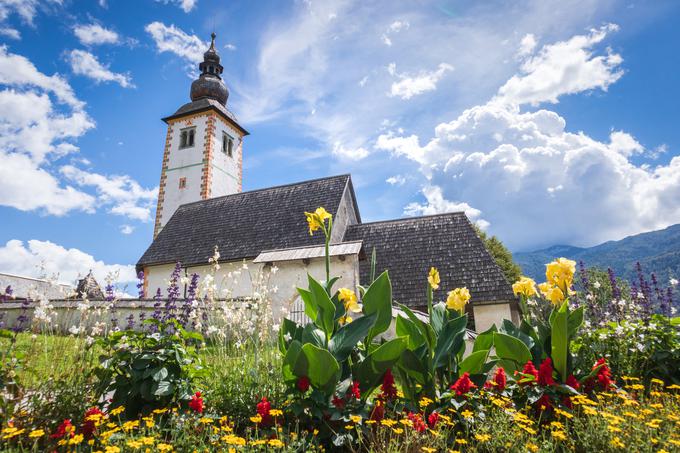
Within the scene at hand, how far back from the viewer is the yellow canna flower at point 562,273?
11.2ft

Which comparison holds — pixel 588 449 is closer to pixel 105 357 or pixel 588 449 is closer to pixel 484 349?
pixel 484 349

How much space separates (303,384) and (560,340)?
211 cm

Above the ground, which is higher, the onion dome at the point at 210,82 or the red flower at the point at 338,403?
→ the onion dome at the point at 210,82

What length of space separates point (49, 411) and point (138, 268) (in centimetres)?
1672

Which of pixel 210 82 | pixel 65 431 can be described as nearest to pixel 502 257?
Result: pixel 210 82

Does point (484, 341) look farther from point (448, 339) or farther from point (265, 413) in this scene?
point (265, 413)

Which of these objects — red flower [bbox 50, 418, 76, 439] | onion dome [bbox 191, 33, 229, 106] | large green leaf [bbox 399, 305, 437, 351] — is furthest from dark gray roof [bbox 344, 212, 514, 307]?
onion dome [bbox 191, 33, 229, 106]

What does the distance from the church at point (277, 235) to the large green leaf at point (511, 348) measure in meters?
4.56

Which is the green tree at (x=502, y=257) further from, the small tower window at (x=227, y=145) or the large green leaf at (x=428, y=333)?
the large green leaf at (x=428, y=333)

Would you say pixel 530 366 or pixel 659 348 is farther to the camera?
pixel 659 348

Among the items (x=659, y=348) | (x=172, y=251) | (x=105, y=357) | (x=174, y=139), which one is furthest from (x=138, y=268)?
(x=659, y=348)

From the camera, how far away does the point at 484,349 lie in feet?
11.0

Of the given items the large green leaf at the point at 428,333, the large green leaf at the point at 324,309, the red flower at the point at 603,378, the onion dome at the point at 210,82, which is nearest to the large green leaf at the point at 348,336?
the large green leaf at the point at 324,309

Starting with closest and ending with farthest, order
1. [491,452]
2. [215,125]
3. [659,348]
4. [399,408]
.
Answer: [491,452] < [399,408] < [659,348] < [215,125]
